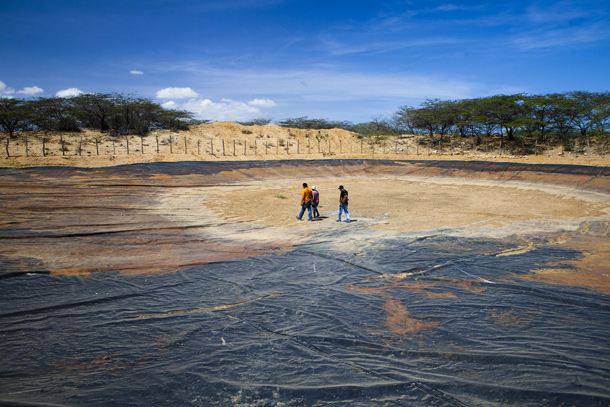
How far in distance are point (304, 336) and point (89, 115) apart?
43.2m

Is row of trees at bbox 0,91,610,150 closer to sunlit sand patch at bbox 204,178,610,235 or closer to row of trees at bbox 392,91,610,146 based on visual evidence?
row of trees at bbox 392,91,610,146

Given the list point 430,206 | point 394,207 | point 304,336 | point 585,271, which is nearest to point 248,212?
point 394,207

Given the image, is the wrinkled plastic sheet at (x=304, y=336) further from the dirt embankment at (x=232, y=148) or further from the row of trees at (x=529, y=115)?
the row of trees at (x=529, y=115)

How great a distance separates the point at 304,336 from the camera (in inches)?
196

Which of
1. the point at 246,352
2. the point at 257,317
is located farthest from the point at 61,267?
the point at 246,352

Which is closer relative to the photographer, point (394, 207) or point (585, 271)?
point (585, 271)

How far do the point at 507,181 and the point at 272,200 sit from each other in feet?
55.4

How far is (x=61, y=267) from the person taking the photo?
7586 mm

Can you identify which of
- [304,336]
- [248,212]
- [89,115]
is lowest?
[304,336]

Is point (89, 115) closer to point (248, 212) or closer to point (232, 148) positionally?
point (232, 148)

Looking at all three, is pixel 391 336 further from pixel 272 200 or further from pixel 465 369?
pixel 272 200

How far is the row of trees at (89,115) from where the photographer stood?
36031 millimetres

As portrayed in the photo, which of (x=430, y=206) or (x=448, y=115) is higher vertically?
(x=448, y=115)

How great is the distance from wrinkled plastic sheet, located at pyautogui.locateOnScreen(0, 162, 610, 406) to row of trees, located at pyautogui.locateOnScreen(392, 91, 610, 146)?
35305mm
